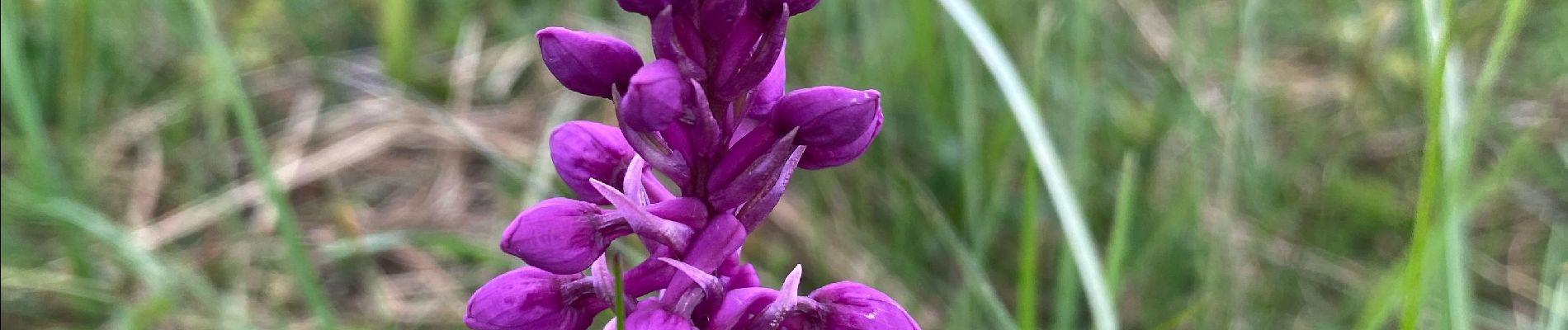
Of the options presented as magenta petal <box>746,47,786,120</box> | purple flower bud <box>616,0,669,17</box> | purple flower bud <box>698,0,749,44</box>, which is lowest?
magenta petal <box>746,47,786,120</box>

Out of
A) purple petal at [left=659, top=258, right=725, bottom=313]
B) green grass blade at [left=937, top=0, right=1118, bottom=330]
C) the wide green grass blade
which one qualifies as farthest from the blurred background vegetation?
purple petal at [left=659, top=258, right=725, bottom=313]

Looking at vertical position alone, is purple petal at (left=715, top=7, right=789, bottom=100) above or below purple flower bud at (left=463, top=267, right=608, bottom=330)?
above

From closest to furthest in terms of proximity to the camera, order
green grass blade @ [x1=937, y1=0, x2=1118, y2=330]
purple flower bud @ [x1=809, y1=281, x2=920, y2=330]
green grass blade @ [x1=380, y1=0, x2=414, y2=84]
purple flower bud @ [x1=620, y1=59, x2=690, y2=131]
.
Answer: purple flower bud @ [x1=620, y1=59, x2=690, y2=131] → purple flower bud @ [x1=809, y1=281, x2=920, y2=330] → green grass blade @ [x1=937, y1=0, x2=1118, y2=330] → green grass blade @ [x1=380, y1=0, x2=414, y2=84]

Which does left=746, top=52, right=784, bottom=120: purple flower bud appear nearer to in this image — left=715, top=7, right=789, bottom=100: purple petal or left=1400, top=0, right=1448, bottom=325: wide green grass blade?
left=715, top=7, right=789, bottom=100: purple petal

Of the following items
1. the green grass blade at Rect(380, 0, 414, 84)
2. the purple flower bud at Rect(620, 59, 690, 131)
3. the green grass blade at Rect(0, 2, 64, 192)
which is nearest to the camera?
the purple flower bud at Rect(620, 59, 690, 131)

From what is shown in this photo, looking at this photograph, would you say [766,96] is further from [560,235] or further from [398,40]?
[398,40]

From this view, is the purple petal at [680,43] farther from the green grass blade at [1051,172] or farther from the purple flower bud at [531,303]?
the green grass blade at [1051,172]

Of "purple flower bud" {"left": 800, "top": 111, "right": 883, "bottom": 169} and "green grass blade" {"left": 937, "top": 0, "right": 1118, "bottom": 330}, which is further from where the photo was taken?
"green grass blade" {"left": 937, "top": 0, "right": 1118, "bottom": 330}
